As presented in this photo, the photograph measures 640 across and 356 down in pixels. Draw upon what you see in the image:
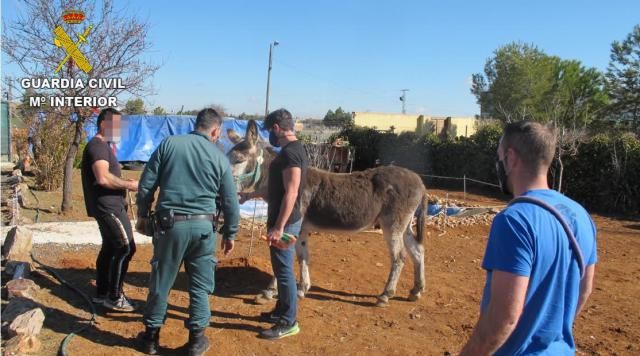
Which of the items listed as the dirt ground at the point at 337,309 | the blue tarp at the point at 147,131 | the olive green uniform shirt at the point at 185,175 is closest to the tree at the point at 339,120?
the blue tarp at the point at 147,131

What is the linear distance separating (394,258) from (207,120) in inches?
116

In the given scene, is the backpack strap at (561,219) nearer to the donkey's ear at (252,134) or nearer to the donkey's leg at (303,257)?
the donkey's leg at (303,257)

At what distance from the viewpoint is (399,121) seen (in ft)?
125

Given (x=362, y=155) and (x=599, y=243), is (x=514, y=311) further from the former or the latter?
(x=362, y=155)

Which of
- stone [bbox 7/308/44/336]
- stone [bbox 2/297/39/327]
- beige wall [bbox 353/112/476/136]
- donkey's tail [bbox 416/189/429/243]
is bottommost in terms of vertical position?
stone [bbox 2/297/39/327]

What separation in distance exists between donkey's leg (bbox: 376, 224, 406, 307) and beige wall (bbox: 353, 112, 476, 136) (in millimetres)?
26797

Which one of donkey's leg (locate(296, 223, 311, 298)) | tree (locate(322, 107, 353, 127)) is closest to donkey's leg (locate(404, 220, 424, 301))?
donkey's leg (locate(296, 223, 311, 298))

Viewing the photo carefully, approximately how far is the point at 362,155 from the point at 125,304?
2291 cm

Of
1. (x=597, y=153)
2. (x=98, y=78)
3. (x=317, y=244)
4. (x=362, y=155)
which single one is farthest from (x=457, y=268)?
(x=362, y=155)

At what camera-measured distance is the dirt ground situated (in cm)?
468

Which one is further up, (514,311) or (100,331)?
(514,311)

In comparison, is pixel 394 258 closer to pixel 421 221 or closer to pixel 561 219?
pixel 421 221

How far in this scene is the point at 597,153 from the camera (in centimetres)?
1680

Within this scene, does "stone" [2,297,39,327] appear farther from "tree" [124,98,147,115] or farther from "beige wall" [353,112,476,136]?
"beige wall" [353,112,476,136]
